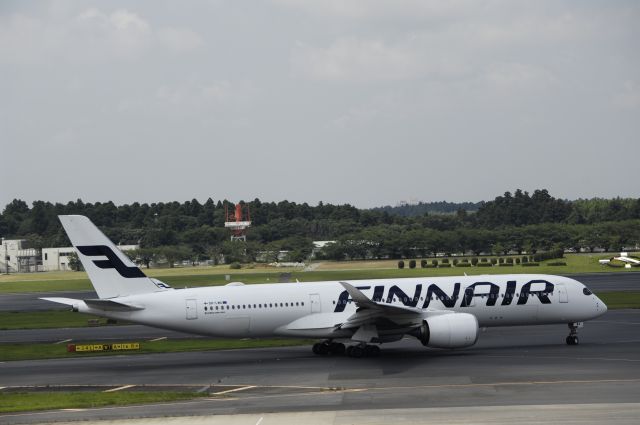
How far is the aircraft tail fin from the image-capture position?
41.0 metres

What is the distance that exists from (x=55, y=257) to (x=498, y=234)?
262ft

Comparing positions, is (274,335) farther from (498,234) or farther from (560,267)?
(498,234)

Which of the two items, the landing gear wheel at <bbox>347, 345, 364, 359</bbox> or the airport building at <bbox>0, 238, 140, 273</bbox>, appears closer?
the landing gear wheel at <bbox>347, 345, 364, 359</bbox>

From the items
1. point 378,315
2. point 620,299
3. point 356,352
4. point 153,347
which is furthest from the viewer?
point 620,299

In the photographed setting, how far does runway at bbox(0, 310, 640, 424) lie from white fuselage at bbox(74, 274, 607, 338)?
1.48 m

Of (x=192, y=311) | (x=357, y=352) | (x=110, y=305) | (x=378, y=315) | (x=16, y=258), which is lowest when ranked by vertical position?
(x=357, y=352)

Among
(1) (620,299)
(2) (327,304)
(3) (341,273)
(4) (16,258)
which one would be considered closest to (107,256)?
(2) (327,304)

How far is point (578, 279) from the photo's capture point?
290ft

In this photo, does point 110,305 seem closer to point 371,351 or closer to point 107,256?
point 107,256

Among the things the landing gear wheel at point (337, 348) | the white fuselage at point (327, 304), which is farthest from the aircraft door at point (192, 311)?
the landing gear wheel at point (337, 348)

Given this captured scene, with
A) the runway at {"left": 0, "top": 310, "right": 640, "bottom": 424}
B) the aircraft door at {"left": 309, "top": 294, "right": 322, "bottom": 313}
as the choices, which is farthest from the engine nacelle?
the aircraft door at {"left": 309, "top": 294, "right": 322, "bottom": 313}

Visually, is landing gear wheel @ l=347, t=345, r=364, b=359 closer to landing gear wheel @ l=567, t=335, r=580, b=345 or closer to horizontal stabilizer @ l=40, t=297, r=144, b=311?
horizontal stabilizer @ l=40, t=297, r=144, b=311

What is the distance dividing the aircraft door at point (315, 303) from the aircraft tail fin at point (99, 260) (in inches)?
314

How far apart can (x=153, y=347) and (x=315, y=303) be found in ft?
36.2
